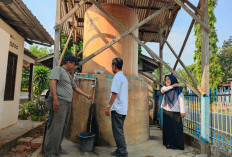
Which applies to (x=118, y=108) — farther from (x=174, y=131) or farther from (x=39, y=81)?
(x=39, y=81)

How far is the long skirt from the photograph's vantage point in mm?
3787

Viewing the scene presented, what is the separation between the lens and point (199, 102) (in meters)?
4.11

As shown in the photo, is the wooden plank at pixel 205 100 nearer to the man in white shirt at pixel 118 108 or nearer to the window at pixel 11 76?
the man in white shirt at pixel 118 108

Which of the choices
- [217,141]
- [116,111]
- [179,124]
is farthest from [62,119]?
[217,141]

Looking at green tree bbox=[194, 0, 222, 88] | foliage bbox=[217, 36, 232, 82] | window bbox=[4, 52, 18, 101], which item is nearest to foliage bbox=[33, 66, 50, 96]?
window bbox=[4, 52, 18, 101]

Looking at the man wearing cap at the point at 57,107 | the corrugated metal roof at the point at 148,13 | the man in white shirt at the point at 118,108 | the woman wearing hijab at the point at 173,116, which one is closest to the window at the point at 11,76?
the corrugated metal roof at the point at 148,13

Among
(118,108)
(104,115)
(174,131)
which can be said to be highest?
(118,108)

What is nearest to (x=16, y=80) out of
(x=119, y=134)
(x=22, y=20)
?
(x=22, y=20)

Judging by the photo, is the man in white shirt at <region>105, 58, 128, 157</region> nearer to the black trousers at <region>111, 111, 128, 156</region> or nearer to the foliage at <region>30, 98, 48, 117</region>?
the black trousers at <region>111, 111, 128, 156</region>

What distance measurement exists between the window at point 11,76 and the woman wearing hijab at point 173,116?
525 centimetres

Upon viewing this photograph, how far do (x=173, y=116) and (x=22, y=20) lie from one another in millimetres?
5079

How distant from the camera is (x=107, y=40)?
4.80 m

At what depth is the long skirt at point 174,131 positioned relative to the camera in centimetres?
379

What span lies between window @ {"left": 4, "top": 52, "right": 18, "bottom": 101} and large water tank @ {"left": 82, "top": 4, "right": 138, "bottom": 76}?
2941mm
